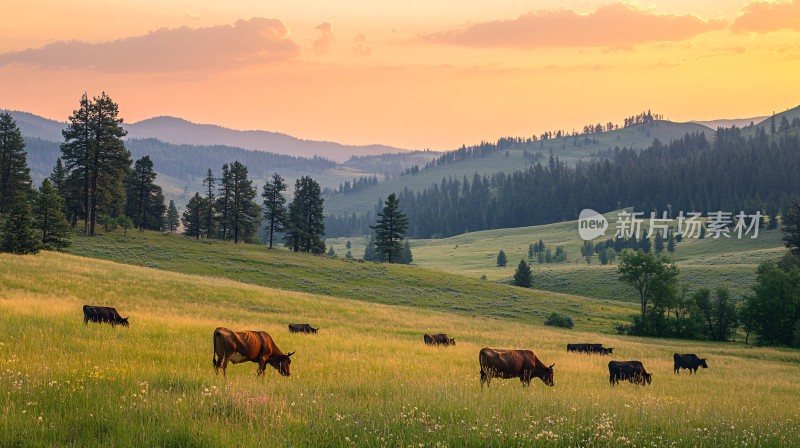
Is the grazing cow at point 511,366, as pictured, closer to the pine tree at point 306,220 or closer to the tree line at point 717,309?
the tree line at point 717,309

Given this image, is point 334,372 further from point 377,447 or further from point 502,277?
point 502,277

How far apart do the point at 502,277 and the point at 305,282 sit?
81.2m

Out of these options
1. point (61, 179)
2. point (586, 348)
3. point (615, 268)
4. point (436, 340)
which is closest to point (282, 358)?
point (436, 340)

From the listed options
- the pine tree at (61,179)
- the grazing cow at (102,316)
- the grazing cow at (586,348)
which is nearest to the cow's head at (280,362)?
the grazing cow at (102,316)

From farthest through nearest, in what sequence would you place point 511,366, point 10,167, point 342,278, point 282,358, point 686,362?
point 342,278
point 10,167
point 686,362
point 511,366
point 282,358

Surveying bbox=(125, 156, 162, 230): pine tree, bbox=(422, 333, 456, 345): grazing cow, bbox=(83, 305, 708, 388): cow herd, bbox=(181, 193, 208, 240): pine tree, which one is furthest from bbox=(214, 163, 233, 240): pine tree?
bbox=(83, 305, 708, 388): cow herd

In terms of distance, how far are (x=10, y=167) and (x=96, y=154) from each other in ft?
38.7

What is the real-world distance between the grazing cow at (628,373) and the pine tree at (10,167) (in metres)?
77.1

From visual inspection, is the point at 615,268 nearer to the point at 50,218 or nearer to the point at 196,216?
the point at 196,216

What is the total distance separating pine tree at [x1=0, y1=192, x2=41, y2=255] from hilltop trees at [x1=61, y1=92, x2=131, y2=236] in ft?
82.1

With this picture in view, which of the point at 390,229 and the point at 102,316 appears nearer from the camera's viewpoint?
the point at 102,316

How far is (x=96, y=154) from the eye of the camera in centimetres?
7400

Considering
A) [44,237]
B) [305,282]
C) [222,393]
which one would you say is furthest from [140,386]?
[305,282]

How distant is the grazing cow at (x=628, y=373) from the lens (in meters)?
20.1
